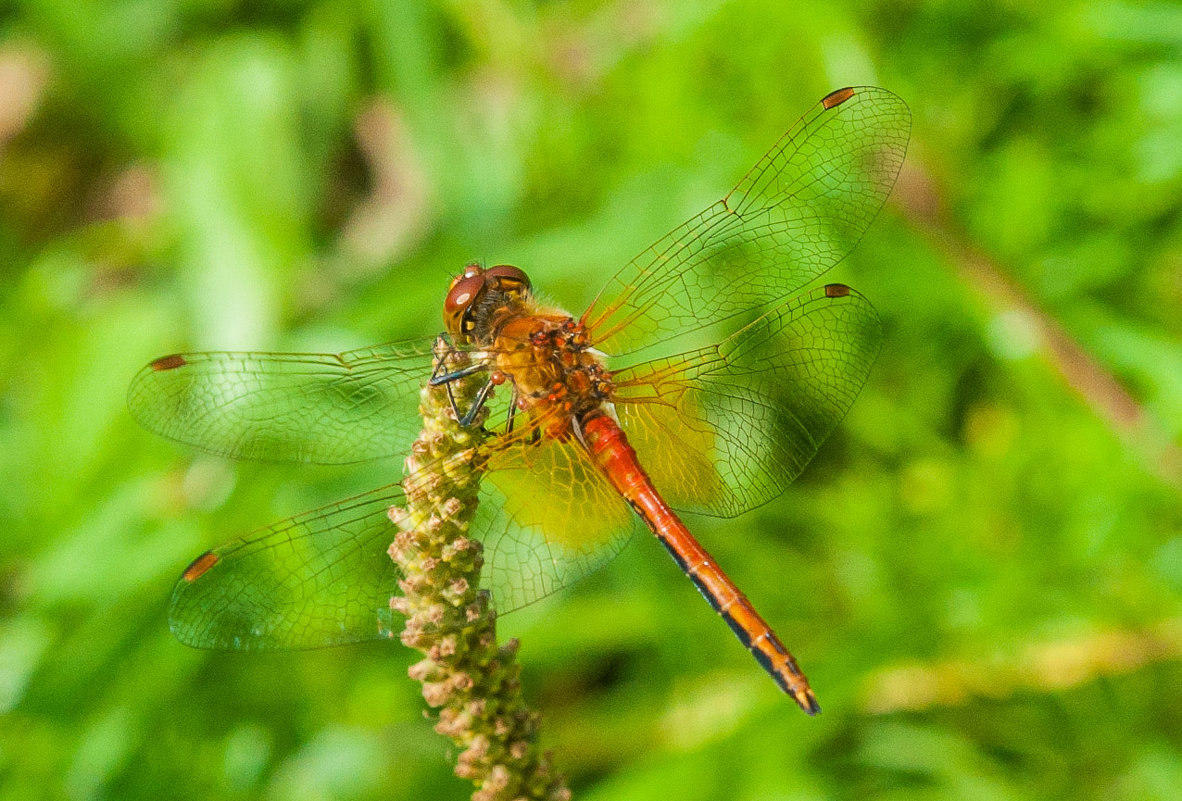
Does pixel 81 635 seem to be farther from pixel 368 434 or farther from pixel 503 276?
pixel 503 276

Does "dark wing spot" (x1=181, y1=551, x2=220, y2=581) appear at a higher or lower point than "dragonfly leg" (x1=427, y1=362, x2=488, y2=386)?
higher

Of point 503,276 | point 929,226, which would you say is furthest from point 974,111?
point 503,276

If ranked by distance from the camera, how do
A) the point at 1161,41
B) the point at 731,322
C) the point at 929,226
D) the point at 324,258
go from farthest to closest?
the point at 324,258 < the point at 929,226 < the point at 1161,41 < the point at 731,322

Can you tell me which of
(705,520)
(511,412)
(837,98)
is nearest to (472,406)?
(511,412)

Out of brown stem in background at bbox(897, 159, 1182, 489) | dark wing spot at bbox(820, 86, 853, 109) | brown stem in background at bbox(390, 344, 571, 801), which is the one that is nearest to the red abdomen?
brown stem in background at bbox(390, 344, 571, 801)

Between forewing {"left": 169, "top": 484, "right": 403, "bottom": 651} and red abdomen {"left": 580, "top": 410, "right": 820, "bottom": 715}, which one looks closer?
forewing {"left": 169, "top": 484, "right": 403, "bottom": 651}

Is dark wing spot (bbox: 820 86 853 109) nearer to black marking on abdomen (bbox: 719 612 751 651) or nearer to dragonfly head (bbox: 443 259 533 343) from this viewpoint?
dragonfly head (bbox: 443 259 533 343)
